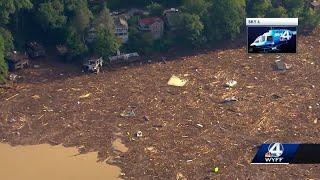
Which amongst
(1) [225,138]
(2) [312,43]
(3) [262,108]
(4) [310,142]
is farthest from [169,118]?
(2) [312,43]

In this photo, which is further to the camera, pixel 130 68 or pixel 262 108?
pixel 130 68

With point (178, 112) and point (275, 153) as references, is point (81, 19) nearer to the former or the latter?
point (178, 112)

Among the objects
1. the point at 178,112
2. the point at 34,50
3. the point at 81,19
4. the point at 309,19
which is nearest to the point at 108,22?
the point at 81,19

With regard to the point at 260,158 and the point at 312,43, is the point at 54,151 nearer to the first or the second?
the point at 260,158

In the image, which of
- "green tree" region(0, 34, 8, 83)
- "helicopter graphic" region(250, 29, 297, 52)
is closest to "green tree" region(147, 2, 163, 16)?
"helicopter graphic" region(250, 29, 297, 52)

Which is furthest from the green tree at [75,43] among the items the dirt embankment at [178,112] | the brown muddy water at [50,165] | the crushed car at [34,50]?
the brown muddy water at [50,165]

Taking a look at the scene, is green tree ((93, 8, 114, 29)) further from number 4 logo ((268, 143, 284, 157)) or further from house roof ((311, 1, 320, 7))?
house roof ((311, 1, 320, 7))

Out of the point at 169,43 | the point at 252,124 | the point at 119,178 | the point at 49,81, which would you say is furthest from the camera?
the point at 169,43
